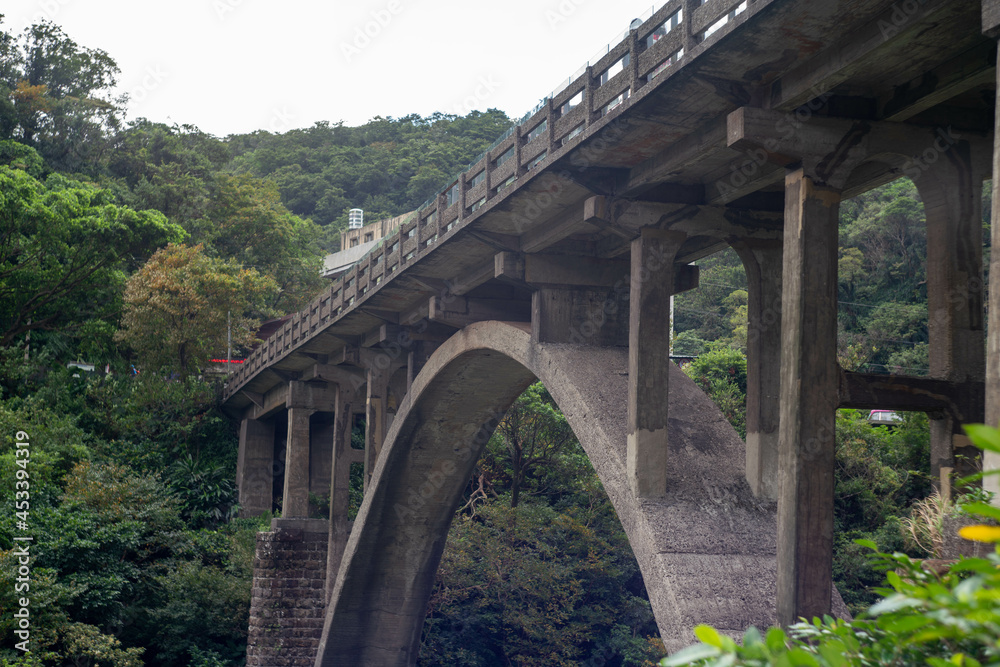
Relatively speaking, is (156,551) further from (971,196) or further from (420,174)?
(420,174)

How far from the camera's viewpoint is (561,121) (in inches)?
420

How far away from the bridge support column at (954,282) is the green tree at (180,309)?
95.1 feet

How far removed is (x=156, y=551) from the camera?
26.1 metres

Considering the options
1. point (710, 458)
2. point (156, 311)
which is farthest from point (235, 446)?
point (710, 458)

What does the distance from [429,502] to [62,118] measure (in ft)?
94.9

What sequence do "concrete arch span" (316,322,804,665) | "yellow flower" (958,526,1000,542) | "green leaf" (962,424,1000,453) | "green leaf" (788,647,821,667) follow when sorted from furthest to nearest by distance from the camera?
"concrete arch span" (316,322,804,665), "green leaf" (788,647,821,667), "yellow flower" (958,526,1000,542), "green leaf" (962,424,1000,453)

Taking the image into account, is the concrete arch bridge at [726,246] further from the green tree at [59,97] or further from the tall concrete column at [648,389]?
the green tree at [59,97]

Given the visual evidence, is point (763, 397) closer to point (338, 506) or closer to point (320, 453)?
point (338, 506)

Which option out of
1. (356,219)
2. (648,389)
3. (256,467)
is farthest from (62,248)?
(356,219)

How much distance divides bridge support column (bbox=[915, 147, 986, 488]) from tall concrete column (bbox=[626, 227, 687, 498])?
2.68 meters

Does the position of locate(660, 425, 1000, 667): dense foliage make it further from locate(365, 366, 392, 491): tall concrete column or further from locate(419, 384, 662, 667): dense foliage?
locate(419, 384, 662, 667): dense foliage

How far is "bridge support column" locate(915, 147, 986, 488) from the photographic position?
8.34 m

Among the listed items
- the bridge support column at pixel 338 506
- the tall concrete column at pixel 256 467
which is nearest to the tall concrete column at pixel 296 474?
the bridge support column at pixel 338 506

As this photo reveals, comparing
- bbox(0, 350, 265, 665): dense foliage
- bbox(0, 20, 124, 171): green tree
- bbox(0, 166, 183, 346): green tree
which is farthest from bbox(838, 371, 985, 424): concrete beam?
bbox(0, 20, 124, 171): green tree
